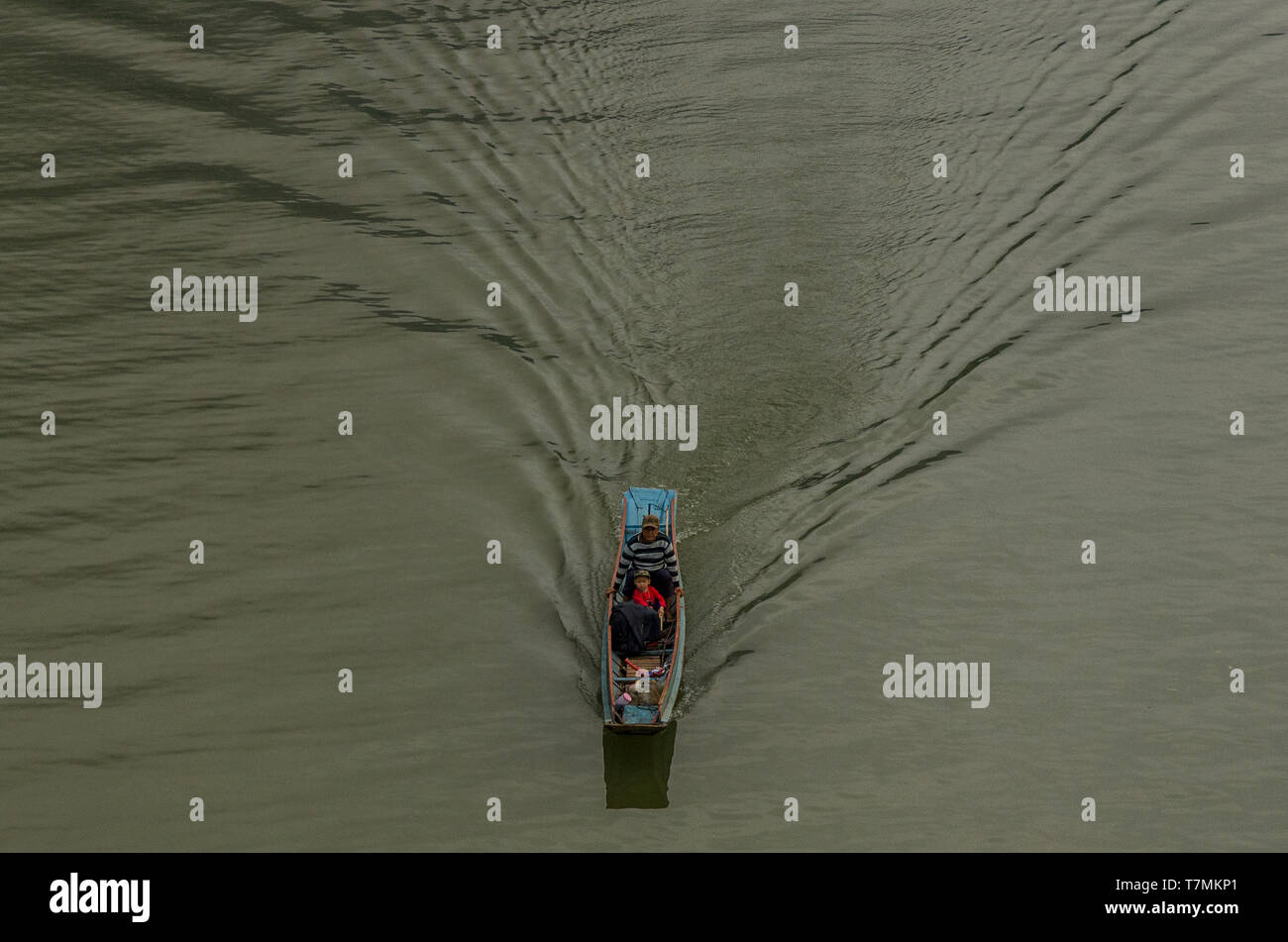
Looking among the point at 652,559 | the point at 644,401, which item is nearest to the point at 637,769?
the point at 652,559

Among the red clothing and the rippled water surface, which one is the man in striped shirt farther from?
the rippled water surface

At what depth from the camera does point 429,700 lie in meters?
11.2

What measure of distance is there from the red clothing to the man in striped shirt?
0.57ft

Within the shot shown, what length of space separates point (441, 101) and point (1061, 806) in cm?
1337

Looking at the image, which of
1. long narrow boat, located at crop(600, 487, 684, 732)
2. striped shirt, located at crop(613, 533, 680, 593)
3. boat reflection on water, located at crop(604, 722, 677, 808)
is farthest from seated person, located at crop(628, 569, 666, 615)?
boat reflection on water, located at crop(604, 722, 677, 808)

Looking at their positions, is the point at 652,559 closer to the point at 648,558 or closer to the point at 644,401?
the point at 648,558

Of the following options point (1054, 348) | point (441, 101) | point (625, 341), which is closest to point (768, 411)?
point (625, 341)

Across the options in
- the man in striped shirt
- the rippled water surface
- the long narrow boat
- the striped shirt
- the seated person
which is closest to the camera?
the long narrow boat

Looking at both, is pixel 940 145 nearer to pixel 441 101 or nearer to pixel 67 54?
pixel 441 101

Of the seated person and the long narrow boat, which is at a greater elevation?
the seated person

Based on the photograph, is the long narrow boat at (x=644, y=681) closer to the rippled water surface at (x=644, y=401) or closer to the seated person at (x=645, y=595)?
the seated person at (x=645, y=595)

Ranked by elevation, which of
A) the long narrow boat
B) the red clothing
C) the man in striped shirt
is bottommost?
the long narrow boat

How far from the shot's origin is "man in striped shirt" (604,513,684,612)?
37.8 feet

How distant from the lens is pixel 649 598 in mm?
11164
